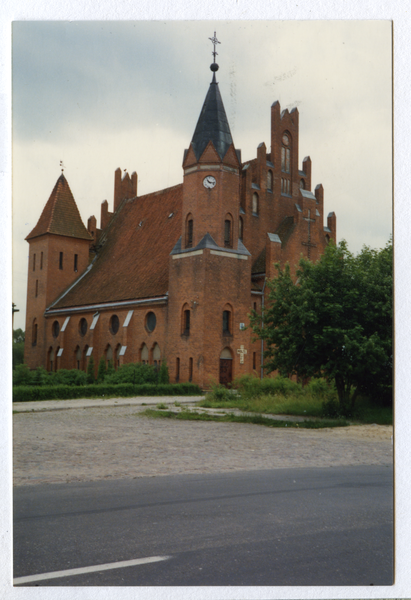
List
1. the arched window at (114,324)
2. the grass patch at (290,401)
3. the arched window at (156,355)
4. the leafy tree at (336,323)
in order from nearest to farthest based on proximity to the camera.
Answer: the leafy tree at (336,323) → the grass patch at (290,401) → the arched window at (156,355) → the arched window at (114,324)

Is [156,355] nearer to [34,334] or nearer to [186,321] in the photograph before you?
[186,321]

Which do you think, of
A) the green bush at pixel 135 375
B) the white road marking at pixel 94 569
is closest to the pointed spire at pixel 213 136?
the green bush at pixel 135 375

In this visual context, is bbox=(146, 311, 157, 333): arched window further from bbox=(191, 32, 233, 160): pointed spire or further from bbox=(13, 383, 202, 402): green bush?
bbox=(191, 32, 233, 160): pointed spire

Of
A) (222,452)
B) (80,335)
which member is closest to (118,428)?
(222,452)

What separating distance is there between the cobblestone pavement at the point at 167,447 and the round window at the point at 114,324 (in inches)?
832

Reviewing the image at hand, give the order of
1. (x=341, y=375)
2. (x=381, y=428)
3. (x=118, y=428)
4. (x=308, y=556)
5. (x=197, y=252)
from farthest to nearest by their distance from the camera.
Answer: (x=197, y=252) < (x=341, y=375) < (x=118, y=428) < (x=381, y=428) < (x=308, y=556)

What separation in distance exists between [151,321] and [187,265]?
456 centimetres

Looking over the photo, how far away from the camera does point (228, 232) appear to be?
35.8 m

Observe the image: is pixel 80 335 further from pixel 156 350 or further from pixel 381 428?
pixel 381 428

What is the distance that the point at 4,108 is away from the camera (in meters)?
6.57

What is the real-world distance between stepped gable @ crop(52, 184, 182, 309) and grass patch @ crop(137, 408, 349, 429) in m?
17.7

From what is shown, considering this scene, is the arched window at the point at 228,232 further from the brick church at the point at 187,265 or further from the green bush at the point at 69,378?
the green bush at the point at 69,378

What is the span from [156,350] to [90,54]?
2961cm

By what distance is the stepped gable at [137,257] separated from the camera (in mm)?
37875
